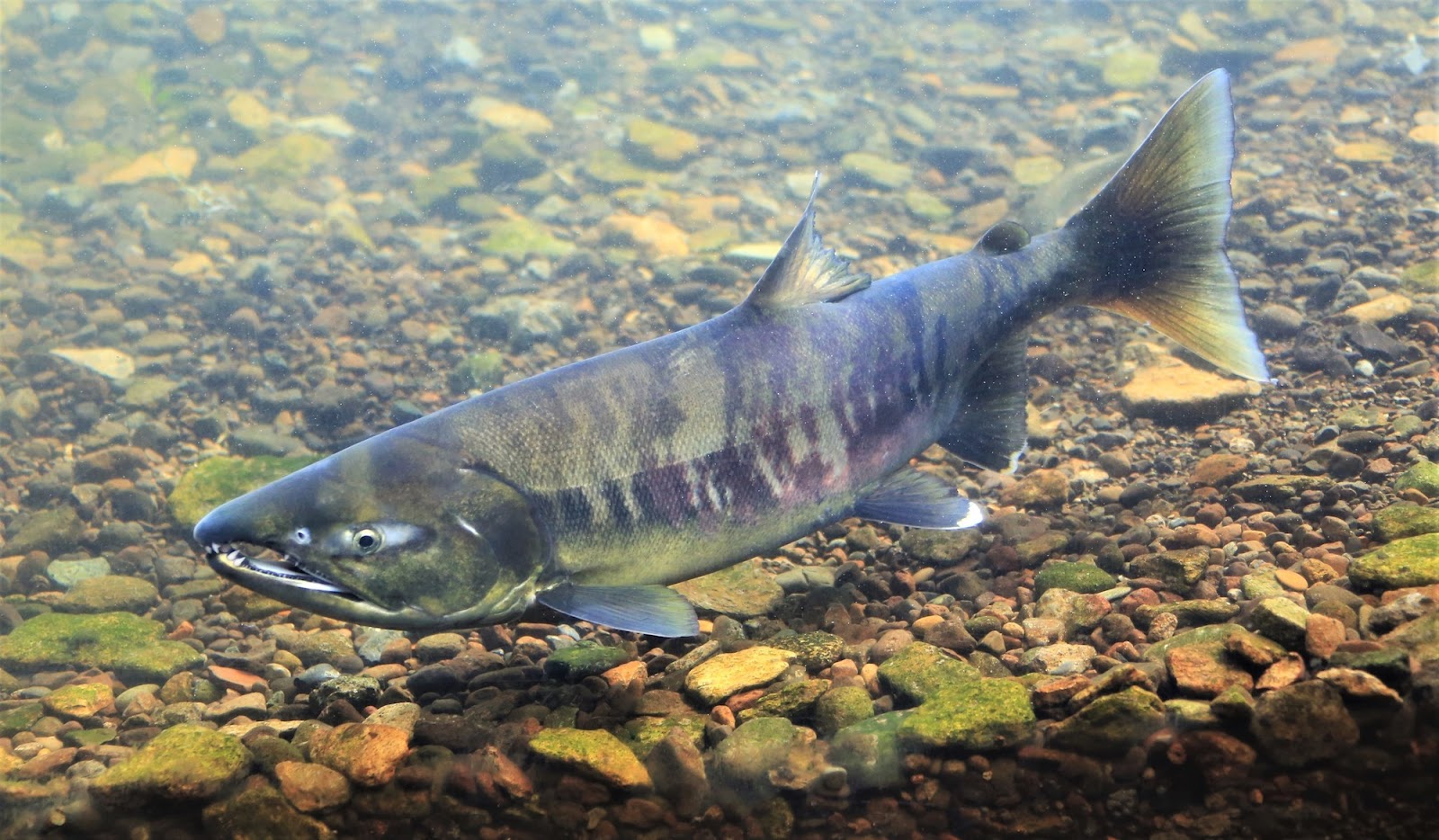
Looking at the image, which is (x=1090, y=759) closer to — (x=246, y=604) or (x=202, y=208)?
(x=246, y=604)

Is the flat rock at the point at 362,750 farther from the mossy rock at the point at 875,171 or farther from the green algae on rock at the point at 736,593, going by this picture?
the mossy rock at the point at 875,171

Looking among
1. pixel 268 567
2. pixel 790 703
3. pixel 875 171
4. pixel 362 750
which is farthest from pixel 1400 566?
pixel 875 171

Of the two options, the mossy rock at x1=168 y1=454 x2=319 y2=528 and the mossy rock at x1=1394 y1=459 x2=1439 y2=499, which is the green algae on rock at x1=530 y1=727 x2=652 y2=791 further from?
the mossy rock at x1=168 y1=454 x2=319 y2=528

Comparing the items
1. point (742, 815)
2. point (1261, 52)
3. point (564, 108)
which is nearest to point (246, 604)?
point (742, 815)

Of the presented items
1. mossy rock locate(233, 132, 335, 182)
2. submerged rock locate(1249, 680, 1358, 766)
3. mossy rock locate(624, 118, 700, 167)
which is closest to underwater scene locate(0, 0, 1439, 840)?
submerged rock locate(1249, 680, 1358, 766)

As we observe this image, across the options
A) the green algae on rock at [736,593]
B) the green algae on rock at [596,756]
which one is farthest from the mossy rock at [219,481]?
the green algae on rock at [596,756]
